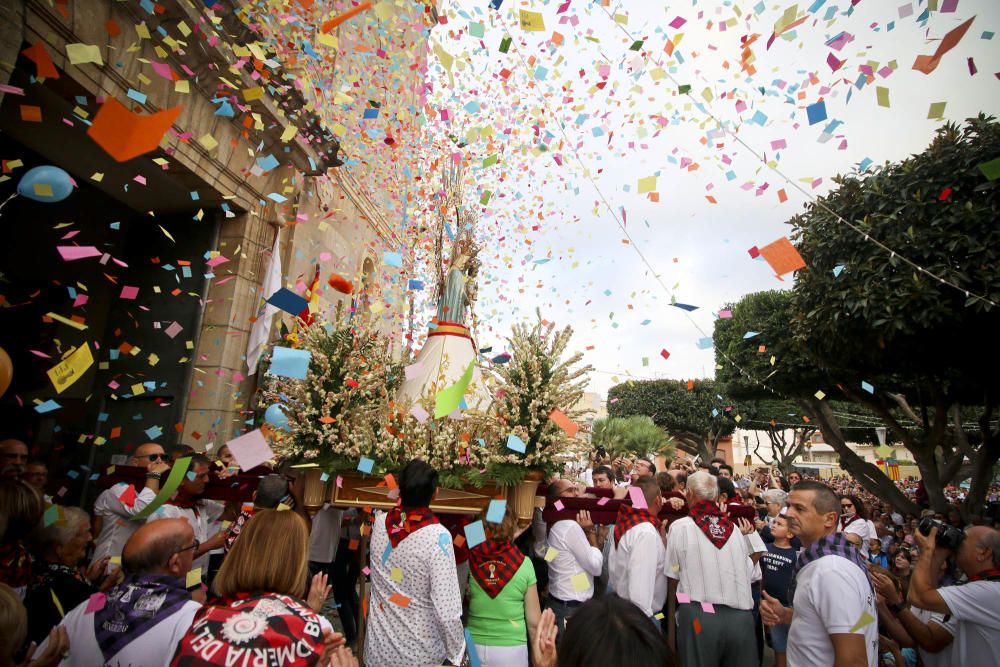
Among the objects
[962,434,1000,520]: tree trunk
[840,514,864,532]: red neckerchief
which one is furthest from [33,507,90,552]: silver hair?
[962,434,1000,520]: tree trunk

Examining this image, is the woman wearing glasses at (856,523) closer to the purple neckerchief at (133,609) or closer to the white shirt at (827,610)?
the white shirt at (827,610)

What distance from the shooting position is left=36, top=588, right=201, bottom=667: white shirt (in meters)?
2.04

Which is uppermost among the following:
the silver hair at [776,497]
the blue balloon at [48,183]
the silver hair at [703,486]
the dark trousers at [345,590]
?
the blue balloon at [48,183]

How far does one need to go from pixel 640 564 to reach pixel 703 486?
0.82m

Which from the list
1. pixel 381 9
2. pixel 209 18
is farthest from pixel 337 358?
pixel 381 9

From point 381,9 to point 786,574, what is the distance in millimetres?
13995

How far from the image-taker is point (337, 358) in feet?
14.9

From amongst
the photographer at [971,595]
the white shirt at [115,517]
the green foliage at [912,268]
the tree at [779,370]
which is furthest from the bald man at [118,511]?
the tree at [779,370]

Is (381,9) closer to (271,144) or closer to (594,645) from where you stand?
(271,144)

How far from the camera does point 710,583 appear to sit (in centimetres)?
394

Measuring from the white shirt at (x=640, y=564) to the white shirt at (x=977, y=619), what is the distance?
181 centimetres

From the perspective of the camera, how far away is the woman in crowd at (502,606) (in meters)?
3.18

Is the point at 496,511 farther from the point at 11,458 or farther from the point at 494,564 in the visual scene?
the point at 11,458

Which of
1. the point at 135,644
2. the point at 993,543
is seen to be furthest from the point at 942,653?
the point at 135,644
